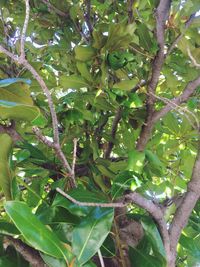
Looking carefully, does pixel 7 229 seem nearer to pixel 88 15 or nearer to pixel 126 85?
pixel 126 85

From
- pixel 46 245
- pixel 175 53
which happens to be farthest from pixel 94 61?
pixel 46 245

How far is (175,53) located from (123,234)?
0.55 m

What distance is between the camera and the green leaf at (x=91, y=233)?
1.85 feet

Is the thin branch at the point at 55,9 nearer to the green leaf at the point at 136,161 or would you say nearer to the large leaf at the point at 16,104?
the large leaf at the point at 16,104

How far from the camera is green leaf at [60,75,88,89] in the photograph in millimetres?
939

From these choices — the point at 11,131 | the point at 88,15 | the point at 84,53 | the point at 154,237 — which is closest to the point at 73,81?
the point at 84,53

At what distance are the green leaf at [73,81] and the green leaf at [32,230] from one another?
1.56 ft

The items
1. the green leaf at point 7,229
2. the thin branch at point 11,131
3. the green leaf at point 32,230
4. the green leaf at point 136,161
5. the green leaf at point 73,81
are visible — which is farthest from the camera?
the green leaf at point 73,81

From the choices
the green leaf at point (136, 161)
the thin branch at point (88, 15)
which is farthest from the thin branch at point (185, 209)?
the thin branch at point (88, 15)

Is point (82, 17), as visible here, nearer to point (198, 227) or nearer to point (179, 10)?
point (179, 10)

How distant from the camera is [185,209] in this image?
0.74 metres

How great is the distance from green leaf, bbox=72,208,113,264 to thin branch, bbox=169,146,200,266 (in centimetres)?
16

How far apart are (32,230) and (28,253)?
12cm

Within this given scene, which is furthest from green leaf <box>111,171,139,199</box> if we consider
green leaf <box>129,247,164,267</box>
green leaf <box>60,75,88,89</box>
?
green leaf <box>60,75,88,89</box>
